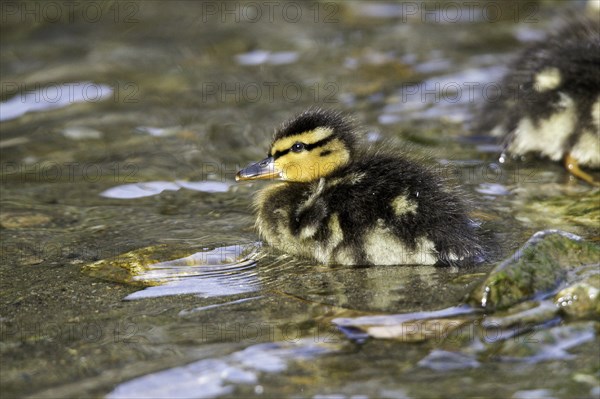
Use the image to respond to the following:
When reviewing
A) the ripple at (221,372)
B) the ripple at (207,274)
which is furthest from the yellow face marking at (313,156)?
the ripple at (221,372)

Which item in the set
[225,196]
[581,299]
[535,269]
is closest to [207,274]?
[225,196]

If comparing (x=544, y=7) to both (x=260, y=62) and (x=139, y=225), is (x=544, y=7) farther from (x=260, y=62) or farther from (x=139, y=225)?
(x=139, y=225)

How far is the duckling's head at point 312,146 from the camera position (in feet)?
13.3

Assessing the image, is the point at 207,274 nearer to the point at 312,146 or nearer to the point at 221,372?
the point at 312,146

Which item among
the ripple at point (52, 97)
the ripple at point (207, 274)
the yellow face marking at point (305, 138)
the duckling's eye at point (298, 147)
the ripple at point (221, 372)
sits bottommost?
the ripple at point (221, 372)

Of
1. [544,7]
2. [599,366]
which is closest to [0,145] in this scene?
[599,366]

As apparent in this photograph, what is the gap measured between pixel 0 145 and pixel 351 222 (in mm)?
2666

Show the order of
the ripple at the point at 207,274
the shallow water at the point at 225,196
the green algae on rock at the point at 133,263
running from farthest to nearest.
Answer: the green algae on rock at the point at 133,263
the ripple at the point at 207,274
the shallow water at the point at 225,196

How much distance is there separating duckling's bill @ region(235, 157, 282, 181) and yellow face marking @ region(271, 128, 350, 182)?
2.0 inches

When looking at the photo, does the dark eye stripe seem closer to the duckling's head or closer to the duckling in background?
the duckling's head

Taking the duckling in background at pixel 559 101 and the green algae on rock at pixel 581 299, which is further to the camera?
the duckling in background at pixel 559 101

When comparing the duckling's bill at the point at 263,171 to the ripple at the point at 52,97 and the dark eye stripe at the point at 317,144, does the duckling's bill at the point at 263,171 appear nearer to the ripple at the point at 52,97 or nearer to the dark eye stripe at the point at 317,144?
the dark eye stripe at the point at 317,144

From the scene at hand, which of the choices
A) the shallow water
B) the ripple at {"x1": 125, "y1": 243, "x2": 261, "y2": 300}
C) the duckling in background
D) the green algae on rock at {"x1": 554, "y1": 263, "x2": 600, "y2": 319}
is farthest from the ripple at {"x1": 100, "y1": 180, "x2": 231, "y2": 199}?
the green algae on rock at {"x1": 554, "y1": 263, "x2": 600, "y2": 319}

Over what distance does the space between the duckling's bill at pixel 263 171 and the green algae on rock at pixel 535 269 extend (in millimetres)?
1196
